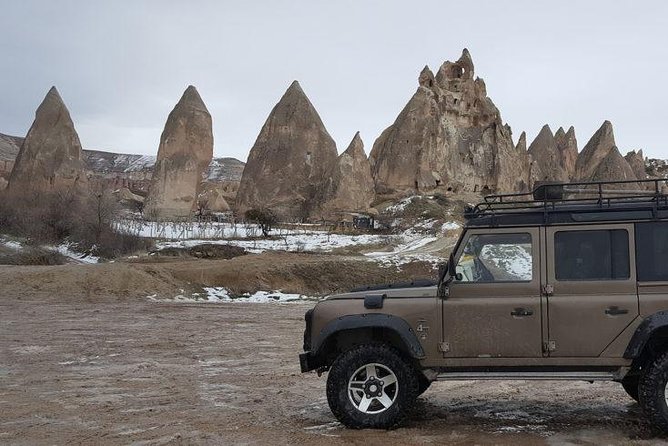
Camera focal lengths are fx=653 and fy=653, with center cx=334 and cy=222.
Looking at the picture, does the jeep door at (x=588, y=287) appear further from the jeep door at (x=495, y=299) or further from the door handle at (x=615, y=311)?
the jeep door at (x=495, y=299)

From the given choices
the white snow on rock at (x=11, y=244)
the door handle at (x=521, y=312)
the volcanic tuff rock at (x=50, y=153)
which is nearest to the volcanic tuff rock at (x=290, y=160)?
the volcanic tuff rock at (x=50, y=153)

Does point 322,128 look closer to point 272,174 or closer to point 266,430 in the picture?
point 272,174

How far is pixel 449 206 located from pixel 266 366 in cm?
6053

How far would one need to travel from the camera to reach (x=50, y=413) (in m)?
8.05

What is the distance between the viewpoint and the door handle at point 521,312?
686 cm

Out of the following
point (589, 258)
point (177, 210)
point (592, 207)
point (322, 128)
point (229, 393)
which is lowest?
point (229, 393)

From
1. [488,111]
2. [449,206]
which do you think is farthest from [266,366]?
[488,111]

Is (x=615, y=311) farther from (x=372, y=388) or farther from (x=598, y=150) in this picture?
(x=598, y=150)

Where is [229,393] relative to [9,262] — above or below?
below

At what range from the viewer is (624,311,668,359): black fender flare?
647cm

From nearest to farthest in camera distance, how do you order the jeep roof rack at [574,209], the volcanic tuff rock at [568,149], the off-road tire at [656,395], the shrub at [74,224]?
the off-road tire at [656,395] < the jeep roof rack at [574,209] < the shrub at [74,224] < the volcanic tuff rock at [568,149]

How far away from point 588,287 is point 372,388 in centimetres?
253

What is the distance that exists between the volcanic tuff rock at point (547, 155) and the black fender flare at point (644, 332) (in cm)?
10713

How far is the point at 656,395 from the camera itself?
643 cm
